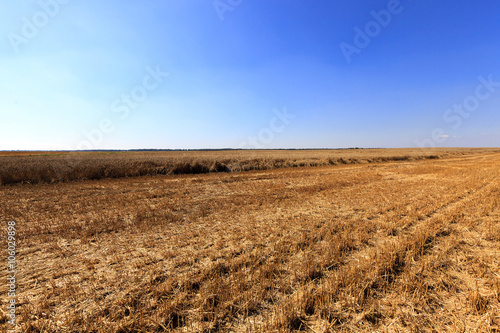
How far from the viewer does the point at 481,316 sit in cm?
298

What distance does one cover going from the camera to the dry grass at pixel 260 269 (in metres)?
2.98

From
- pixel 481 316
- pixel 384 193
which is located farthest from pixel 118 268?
pixel 384 193

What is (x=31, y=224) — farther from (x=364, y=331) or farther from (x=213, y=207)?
(x=364, y=331)

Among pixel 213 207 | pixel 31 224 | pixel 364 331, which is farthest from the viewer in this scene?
pixel 213 207

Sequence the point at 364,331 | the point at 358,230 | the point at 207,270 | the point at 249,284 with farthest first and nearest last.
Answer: the point at 358,230
the point at 207,270
the point at 249,284
the point at 364,331

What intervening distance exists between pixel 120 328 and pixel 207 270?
5.32ft

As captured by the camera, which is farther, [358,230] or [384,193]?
[384,193]

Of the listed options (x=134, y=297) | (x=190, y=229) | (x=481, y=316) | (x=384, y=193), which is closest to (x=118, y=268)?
(x=134, y=297)

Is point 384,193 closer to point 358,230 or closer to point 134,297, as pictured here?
point 358,230

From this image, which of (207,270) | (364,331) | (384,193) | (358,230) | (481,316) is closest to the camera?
(364,331)

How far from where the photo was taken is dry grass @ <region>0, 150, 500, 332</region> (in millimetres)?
2977

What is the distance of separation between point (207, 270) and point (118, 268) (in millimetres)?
1888

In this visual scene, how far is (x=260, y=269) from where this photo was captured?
415 cm

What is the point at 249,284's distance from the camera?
3.73 m
